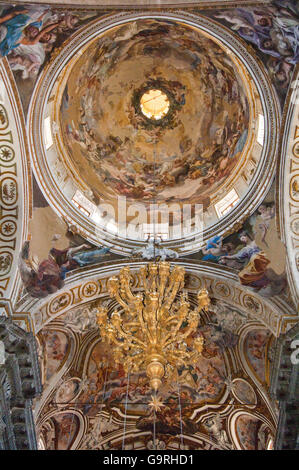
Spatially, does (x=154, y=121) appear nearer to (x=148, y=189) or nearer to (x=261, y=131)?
(x=148, y=189)

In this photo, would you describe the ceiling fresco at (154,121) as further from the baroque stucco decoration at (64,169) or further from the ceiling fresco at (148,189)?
the baroque stucco decoration at (64,169)

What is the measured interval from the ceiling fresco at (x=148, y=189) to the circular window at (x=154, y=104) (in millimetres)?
36

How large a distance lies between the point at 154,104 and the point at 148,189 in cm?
298

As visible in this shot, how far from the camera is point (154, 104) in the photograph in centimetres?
1588

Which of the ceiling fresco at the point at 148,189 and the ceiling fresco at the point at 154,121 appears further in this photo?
the ceiling fresco at the point at 154,121

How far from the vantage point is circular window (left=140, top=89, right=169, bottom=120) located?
15828 mm

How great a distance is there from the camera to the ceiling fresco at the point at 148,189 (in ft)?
37.2

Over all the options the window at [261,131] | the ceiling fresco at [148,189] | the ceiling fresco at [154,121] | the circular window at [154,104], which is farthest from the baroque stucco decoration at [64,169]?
the circular window at [154,104]

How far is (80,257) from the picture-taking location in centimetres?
1318

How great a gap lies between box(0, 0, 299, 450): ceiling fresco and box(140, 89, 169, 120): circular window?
0.04 meters

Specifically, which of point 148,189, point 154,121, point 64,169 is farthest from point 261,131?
point 64,169

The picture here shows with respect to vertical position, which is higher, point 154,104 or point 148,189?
point 154,104

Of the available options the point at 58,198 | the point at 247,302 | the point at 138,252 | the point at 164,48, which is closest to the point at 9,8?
the point at 58,198

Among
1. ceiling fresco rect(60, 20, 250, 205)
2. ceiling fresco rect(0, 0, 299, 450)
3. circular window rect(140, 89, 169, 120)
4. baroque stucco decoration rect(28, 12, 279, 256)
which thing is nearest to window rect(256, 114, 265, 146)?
ceiling fresco rect(0, 0, 299, 450)
